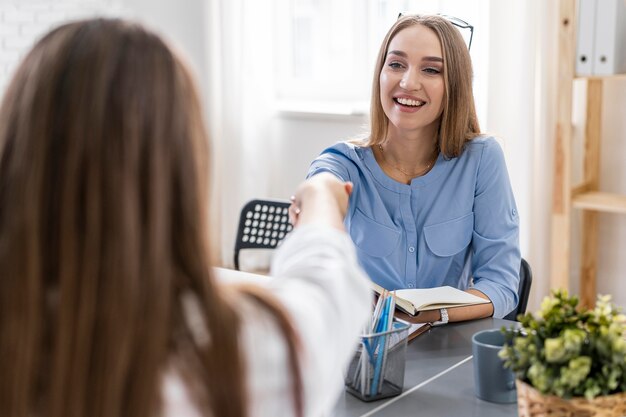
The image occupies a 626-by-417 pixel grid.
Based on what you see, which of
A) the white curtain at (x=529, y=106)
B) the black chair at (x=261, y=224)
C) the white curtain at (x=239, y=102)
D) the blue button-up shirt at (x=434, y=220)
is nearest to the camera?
the blue button-up shirt at (x=434, y=220)

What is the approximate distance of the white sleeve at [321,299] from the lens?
30.7 inches

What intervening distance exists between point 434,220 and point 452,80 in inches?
14.0

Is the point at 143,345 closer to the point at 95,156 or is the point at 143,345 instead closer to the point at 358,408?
the point at 95,156

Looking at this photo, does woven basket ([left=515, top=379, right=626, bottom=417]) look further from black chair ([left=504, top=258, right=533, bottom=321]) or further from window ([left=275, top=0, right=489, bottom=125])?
window ([left=275, top=0, right=489, bottom=125])

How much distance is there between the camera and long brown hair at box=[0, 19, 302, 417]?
2.29 feet

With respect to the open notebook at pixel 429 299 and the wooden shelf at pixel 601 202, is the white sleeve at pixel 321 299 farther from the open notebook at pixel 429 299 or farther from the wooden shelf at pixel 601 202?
the wooden shelf at pixel 601 202

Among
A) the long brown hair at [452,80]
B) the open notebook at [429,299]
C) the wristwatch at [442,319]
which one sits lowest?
the wristwatch at [442,319]

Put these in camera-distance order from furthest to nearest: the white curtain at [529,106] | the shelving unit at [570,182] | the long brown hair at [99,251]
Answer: the white curtain at [529,106], the shelving unit at [570,182], the long brown hair at [99,251]

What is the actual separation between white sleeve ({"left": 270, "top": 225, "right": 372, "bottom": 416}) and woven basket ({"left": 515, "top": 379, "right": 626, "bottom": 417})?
1.11 feet

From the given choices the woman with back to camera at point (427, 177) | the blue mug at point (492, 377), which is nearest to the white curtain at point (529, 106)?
the woman with back to camera at point (427, 177)

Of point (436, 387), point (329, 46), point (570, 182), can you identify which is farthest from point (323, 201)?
point (329, 46)

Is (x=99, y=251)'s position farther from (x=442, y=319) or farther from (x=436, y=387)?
(x=442, y=319)

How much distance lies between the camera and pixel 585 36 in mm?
2838

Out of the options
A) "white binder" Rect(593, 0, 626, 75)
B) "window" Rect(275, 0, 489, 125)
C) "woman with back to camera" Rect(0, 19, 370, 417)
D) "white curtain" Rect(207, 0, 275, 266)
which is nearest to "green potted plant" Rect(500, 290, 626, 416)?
"woman with back to camera" Rect(0, 19, 370, 417)
